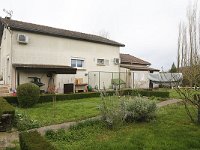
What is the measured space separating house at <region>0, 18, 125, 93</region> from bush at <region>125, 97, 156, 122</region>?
39.2 ft

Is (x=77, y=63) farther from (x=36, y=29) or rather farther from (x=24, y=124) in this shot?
(x=24, y=124)

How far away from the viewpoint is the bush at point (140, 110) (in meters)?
10.2

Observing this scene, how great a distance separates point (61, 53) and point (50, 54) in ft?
4.17

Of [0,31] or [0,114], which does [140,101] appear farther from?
[0,31]

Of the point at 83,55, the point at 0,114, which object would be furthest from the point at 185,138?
the point at 83,55

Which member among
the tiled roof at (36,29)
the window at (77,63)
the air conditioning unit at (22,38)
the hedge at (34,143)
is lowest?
the hedge at (34,143)

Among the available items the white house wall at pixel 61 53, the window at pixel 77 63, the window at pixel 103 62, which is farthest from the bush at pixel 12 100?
the window at pixel 103 62

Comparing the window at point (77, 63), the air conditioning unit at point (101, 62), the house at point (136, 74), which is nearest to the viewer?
the window at point (77, 63)

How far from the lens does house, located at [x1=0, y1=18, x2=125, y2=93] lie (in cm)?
2102

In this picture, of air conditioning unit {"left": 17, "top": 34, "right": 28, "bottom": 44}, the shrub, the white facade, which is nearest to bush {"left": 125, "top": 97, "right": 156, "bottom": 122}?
the shrub

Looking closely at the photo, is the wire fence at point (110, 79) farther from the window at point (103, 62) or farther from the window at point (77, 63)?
the window at point (77, 63)

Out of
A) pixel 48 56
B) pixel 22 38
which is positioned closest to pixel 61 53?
pixel 48 56

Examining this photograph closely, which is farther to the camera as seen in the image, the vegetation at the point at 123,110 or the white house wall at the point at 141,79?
the white house wall at the point at 141,79

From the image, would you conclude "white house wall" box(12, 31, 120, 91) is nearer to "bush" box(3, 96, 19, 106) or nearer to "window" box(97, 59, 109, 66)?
"window" box(97, 59, 109, 66)
